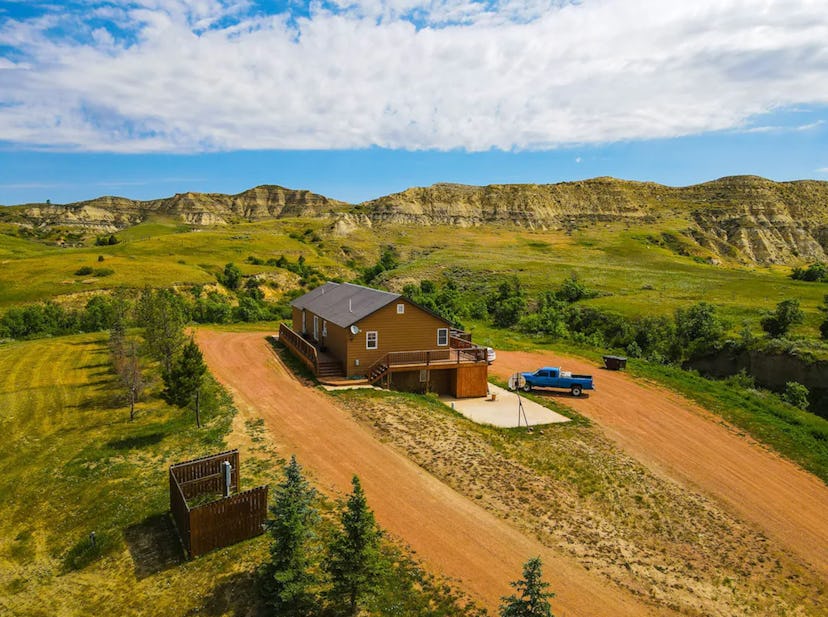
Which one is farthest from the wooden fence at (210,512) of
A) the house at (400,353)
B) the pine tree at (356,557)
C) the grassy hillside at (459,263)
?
the grassy hillside at (459,263)

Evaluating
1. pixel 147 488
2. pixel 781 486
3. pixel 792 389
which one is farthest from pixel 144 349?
pixel 792 389

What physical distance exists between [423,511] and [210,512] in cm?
594

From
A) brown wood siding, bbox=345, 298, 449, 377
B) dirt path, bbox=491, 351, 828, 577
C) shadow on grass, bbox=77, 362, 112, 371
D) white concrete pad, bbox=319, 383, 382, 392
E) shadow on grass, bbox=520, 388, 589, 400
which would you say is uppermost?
brown wood siding, bbox=345, 298, 449, 377

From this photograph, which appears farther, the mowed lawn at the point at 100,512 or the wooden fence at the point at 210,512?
the wooden fence at the point at 210,512

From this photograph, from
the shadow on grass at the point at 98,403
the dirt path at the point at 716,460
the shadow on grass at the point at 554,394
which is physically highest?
the shadow on grass at the point at 98,403

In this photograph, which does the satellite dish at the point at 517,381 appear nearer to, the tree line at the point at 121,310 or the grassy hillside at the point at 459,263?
the tree line at the point at 121,310

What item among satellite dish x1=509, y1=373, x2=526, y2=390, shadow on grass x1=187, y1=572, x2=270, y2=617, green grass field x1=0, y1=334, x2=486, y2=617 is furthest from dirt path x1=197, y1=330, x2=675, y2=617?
satellite dish x1=509, y1=373, x2=526, y2=390

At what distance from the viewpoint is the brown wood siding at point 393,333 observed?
27.4 metres

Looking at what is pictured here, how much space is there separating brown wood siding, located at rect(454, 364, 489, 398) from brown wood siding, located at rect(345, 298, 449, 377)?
7.62ft

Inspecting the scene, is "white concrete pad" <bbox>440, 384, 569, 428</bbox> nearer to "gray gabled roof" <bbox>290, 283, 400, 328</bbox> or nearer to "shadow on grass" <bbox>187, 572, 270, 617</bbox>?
"gray gabled roof" <bbox>290, 283, 400, 328</bbox>

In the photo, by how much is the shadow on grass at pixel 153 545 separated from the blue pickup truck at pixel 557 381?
20.6m

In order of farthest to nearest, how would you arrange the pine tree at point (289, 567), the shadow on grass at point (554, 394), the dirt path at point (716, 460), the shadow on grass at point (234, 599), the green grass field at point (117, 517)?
1. the shadow on grass at point (554, 394)
2. the dirt path at point (716, 460)
3. the green grass field at point (117, 517)
4. the shadow on grass at point (234, 599)
5. the pine tree at point (289, 567)

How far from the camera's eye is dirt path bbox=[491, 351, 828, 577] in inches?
604

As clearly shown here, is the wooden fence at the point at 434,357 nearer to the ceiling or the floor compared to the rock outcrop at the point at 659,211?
nearer to the floor
